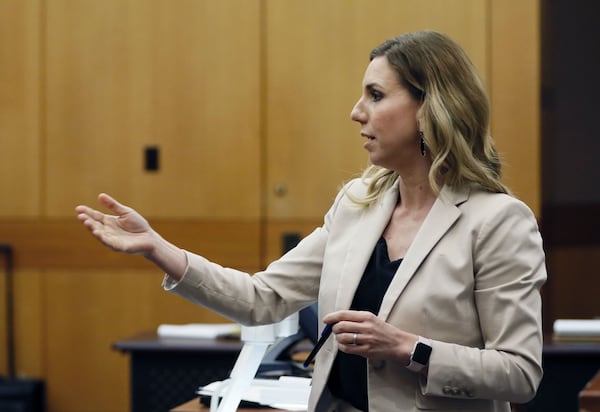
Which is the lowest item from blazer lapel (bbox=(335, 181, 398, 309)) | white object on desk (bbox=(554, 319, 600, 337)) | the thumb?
white object on desk (bbox=(554, 319, 600, 337))

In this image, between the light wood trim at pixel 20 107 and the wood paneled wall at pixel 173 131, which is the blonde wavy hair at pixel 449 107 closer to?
the wood paneled wall at pixel 173 131

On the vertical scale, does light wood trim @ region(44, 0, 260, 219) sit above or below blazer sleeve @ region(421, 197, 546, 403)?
above

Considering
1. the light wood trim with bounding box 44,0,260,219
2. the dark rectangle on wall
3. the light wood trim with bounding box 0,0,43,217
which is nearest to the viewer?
the light wood trim with bounding box 44,0,260,219

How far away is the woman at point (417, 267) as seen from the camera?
78.6 inches

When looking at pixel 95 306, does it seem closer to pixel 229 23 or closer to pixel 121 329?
pixel 121 329

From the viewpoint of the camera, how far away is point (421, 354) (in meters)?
1.98

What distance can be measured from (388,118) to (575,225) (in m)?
5.32

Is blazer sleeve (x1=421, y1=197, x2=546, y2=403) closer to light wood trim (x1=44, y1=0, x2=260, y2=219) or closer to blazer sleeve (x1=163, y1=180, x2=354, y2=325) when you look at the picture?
blazer sleeve (x1=163, y1=180, x2=354, y2=325)

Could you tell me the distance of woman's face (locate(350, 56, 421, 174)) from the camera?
7.06 ft

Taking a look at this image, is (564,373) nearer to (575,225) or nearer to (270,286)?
(270,286)

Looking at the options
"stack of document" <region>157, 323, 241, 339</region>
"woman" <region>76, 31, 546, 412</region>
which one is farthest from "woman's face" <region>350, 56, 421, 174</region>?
"stack of document" <region>157, 323, 241, 339</region>

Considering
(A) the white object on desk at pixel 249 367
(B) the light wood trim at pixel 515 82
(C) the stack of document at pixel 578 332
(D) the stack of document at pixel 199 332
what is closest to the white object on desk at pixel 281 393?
(A) the white object on desk at pixel 249 367

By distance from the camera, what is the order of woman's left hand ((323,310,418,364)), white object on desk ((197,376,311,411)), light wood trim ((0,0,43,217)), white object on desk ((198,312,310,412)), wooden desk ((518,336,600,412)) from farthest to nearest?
light wood trim ((0,0,43,217)), wooden desk ((518,336,600,412)), white object on desk ((197,376,311,411)), white object on desk ((198,312,310,412)), woman's left hand ((323,310,418,364))

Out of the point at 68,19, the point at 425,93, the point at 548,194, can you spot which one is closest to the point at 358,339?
the point at 425,93
